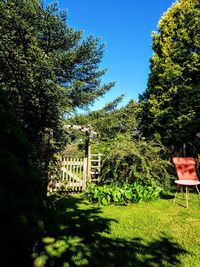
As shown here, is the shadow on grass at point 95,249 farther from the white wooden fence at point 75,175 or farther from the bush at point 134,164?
the white wooden fence at point 75,175

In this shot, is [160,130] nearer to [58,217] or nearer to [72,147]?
[72,147]

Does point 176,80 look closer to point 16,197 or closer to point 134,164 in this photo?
point 134,164

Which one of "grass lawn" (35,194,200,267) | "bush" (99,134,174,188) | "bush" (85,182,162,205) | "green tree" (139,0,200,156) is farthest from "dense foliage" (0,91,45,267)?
"green tree" (139,0,200,156)

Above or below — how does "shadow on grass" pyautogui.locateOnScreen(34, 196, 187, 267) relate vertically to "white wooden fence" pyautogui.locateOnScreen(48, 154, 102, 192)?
below

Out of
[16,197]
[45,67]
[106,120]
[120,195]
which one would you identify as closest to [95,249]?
[16,197]

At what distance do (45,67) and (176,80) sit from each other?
7.56 metres

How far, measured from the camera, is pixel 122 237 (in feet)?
13.2

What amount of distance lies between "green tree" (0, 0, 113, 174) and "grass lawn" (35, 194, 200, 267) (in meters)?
1.64

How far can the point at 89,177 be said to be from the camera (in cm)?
848

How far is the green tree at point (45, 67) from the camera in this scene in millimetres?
4922

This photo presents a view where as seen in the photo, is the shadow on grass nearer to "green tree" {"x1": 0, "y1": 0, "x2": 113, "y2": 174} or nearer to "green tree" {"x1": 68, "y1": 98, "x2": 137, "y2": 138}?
"green tree" {"x1": 0, "y1": 0, "x2": 113, "y2": 174}

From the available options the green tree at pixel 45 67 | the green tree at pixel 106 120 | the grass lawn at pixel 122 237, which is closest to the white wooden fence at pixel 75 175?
the green tree at pixel 45 67

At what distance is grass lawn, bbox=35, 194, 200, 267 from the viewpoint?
3.26m

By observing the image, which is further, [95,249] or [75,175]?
[75,175]
